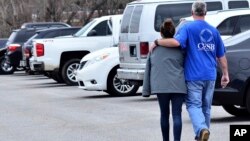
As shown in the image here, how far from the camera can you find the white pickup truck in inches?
896

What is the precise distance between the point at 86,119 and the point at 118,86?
4.34m

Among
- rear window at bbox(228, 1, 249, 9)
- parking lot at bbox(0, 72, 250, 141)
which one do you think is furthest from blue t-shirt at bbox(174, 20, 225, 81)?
rear window at bbox(228, 1, 249, 9)

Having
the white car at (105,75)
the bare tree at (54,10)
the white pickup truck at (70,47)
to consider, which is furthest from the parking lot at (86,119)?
the bare tree at (54,10)

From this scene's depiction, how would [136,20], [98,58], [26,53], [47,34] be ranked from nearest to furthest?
Result: [136,20] < [98,58] < [47,34] < [26,53]

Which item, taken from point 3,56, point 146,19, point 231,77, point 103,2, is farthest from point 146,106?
point 103,2

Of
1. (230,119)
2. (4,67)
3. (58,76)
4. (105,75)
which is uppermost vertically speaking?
(105,75)

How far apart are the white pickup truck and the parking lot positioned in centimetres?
244

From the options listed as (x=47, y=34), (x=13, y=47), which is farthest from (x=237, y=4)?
(x=13, y=47)

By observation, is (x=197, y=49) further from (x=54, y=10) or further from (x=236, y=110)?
(x=54, y=10)

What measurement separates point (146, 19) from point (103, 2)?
2957cm

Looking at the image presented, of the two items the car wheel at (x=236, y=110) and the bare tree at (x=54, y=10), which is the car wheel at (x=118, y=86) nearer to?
the car wheel at (x=236, y=110)

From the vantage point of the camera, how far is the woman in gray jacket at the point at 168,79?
381 inches

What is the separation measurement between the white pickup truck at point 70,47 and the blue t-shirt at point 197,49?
12700 mm

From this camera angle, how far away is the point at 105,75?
18.3 metres
